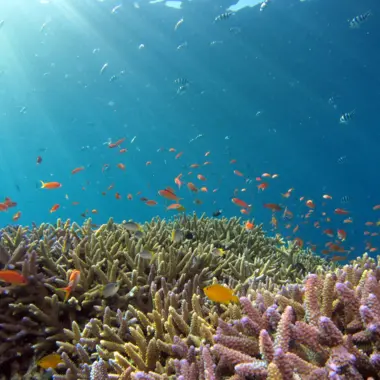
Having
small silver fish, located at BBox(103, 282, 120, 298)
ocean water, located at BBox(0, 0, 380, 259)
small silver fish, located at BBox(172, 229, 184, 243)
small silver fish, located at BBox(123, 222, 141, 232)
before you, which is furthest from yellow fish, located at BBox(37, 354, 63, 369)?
ocean water, located at BBox(0, 0, 380, 259)

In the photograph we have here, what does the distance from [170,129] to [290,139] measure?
823 inches

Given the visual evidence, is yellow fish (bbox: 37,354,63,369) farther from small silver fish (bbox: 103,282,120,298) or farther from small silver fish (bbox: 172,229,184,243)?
small silver fish (bbox: 172,229,184,243)

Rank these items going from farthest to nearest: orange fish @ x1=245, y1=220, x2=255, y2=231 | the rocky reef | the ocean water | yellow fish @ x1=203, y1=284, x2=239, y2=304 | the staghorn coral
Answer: the ocean water, orange fish @ x1=245, y1=220, x2=255, y2=231, the staghorn coral, yellow fish @ x1=203, y1=284, x2=239, y2=304, the rocky reef

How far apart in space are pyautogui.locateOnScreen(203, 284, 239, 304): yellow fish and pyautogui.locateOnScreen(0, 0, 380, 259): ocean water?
447 inches

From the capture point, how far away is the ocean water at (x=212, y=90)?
2692 centimetres

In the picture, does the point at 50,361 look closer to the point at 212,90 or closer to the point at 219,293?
the point at 219,293

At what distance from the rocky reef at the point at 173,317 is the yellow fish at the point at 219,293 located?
9 cm

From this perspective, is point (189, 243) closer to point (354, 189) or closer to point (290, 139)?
point (290, 139)

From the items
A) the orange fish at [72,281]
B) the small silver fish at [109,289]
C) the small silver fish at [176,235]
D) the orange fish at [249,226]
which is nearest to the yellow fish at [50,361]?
the orange fish at [72,281]

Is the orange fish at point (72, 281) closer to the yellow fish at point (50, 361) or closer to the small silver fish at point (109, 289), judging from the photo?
the small silver fish at point (109, 289)

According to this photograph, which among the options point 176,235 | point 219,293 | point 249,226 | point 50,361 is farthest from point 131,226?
point 249,226

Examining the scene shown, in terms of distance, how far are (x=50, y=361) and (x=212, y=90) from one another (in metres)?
39.6

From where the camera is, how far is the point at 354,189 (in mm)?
64438

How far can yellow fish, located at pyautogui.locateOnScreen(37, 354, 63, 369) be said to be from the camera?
3084 mm
